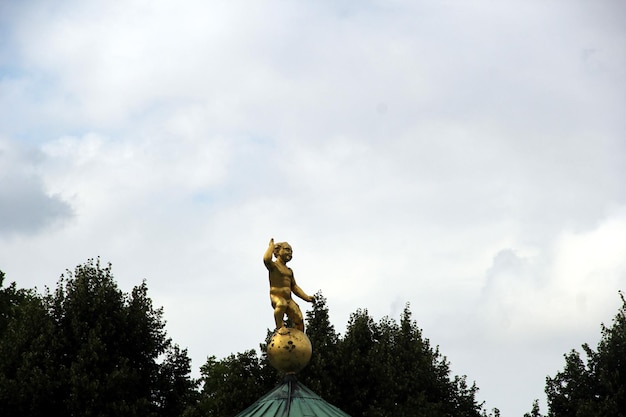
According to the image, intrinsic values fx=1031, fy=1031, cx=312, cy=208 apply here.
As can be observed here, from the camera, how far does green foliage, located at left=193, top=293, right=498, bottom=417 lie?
128 ft

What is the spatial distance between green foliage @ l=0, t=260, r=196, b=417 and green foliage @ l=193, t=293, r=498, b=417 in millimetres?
2293

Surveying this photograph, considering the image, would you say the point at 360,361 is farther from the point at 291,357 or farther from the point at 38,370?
the point at 291,357

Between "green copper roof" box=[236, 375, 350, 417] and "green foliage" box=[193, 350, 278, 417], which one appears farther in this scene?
"green foliage" box=[193, 350, 278, 417]

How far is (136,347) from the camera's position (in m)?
38.2

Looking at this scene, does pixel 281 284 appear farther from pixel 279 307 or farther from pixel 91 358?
pixel 91 358

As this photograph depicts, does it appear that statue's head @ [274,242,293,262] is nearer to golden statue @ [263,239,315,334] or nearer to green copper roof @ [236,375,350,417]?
golden statue @ [263,239,315,334]

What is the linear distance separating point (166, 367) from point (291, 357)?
26.7 m

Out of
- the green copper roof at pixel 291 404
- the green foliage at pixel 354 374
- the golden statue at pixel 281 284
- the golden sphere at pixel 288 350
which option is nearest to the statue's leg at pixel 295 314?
the golden statue at pixel 281 284

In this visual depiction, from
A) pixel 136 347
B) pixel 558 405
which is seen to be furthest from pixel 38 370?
pixel 558 405

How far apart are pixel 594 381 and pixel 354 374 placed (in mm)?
9749

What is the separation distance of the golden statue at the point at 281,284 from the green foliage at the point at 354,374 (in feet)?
74.1

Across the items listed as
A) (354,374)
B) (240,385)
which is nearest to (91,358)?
(240,385)

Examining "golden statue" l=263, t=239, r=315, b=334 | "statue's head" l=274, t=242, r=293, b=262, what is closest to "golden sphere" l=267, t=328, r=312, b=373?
"golden statue" l=263, t=239, r=315, b=334

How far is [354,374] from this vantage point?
3984cm
